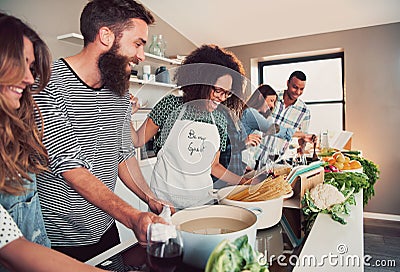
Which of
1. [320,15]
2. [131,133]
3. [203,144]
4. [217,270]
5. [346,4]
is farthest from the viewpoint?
[320,15]

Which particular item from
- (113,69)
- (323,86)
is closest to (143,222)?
(113,69)

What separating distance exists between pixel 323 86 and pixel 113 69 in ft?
11.4

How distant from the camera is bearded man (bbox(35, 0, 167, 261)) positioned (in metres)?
0.95

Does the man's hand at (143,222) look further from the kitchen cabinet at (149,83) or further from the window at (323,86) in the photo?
the window at (323,86)

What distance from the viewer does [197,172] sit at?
104 cm

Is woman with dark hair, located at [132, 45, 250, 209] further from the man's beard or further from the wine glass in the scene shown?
the wine glass

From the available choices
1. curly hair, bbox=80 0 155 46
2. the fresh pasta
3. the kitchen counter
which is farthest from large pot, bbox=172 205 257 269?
curly hair, bbox=80 0 155 46

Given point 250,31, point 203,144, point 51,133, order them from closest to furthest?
point 51,133, point 203,144, point 250,31

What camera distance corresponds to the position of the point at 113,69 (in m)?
1.01

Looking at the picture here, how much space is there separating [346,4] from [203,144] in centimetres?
282

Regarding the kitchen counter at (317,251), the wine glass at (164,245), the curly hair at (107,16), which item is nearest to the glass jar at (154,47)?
the curly hair at (107,16)

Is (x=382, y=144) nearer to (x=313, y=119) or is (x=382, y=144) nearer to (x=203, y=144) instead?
(x=313, y=119)

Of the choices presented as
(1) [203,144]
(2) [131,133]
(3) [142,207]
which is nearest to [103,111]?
(2) [131,133]

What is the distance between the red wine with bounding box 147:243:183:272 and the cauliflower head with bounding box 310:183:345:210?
0.70m
